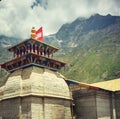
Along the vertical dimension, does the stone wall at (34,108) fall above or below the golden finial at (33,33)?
below

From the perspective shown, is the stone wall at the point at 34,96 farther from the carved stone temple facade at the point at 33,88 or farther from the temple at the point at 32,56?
the temple at the point at 32,56

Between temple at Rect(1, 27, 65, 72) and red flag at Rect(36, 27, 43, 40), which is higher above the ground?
red flag at Rect(36, 27, 43, 40)

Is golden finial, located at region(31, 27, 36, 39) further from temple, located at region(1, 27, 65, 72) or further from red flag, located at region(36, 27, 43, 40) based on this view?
red flag, located at region(36, 27, 43, 40)

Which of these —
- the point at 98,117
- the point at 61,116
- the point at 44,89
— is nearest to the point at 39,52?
the point at 44,89

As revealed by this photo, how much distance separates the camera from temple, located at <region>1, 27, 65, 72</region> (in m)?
43.0

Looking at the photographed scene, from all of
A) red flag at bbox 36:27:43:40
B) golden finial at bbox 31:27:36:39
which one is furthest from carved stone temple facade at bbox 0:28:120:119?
red flag at bbox 36:27:43:40

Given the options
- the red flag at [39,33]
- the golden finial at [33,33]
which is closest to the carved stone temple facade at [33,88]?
the golden finial at [33,33]

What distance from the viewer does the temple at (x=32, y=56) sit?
42969 millimetres

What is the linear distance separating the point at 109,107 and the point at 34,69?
1475 centimetres

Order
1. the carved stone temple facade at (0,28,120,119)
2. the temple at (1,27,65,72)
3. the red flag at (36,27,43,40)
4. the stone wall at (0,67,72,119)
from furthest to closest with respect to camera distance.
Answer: the red flag at (36,27,43,40) → the temple at (1,27,65,72) → the carved stone temple facade at (0,28,120,119) → the stone wall at (0,67,72,119)

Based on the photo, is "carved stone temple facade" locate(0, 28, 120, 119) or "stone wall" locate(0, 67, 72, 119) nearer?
"stone wall" locate(0, 67, 72, 119)

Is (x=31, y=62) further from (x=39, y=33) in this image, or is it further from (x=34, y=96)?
(x=39, y=33)

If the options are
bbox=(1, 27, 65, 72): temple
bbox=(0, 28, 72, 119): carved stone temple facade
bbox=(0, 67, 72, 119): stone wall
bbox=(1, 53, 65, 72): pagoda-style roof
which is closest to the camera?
bbox=(0, 67, 72, 119): stone wall

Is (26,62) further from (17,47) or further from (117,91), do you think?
(117,91)
